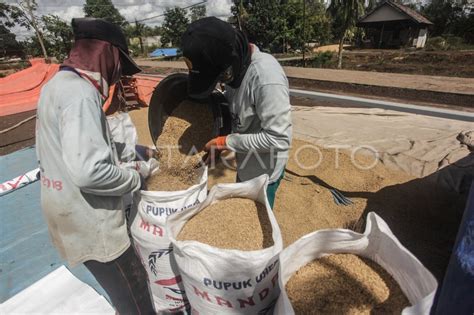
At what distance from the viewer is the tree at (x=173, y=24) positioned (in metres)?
41.0

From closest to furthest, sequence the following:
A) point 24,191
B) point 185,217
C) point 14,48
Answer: point 185,217
point 24,191
point 14,48

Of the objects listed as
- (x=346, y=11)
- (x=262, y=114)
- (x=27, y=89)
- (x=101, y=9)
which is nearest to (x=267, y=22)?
(x=346, y=11)

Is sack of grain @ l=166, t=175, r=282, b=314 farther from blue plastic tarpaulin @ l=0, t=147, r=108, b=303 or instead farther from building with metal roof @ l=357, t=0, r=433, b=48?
building with metal roof @ l=357, t=0, r=433, b=48

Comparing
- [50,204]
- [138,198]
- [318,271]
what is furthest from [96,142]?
[318,271]

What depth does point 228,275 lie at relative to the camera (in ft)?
3.70

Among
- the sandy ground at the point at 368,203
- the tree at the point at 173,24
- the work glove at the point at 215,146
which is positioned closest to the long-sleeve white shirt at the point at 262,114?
the work glove at the point at 215,146

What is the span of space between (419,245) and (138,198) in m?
2.26

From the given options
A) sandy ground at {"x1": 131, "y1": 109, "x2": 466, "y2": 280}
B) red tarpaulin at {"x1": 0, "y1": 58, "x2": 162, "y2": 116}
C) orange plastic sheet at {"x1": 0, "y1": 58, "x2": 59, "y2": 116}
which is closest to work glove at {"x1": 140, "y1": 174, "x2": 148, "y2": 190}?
sandy ground at {"x1": 131, "y1": 109, "x2": 466, "y2": 280}

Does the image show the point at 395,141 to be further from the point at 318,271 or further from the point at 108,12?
the point at 108,12

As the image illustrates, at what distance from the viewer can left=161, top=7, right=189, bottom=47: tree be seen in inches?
1613

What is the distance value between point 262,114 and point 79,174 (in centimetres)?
86

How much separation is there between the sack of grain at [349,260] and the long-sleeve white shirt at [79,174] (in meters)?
0.77

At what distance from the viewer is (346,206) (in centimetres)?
296

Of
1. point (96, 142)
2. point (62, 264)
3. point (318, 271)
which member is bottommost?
point (62, 264)
